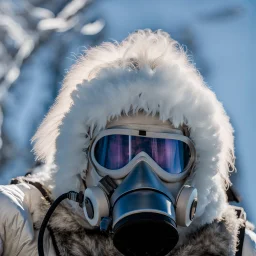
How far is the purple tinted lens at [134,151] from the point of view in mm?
2553

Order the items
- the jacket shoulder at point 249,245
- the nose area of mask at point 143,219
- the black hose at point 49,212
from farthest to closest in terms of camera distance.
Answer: the jacket shoulder at point 249,245 → the black hose at point 49,212 → the nose area of mask at point 143,219

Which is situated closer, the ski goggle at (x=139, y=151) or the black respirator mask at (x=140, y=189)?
the black respirator mask at (x=140, y=189)

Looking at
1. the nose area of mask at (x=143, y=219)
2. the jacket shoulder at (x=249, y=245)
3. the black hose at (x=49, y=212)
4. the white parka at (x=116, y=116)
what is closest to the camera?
the nose area of mask at (x=143, y=219)

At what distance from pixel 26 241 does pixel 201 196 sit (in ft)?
2.31

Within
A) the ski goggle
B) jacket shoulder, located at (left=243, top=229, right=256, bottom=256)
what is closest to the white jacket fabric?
the ski goggle

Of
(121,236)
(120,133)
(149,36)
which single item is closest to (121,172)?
(120,133)

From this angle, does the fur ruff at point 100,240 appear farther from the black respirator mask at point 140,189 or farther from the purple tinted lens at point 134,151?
the purple tinted lens at point 134,151

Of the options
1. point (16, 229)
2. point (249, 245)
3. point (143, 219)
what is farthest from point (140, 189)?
point (249, 245)

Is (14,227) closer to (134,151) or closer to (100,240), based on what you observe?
(100,240)

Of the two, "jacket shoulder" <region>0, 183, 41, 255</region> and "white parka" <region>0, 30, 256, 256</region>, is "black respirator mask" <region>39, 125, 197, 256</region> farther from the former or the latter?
"jacket shoulder" <region>0, 183, 41, 255</region>

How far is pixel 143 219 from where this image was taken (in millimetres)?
2240

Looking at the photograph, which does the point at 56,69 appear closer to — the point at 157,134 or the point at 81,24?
the point at 81,24

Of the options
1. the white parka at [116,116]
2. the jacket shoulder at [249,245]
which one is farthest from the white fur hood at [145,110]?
the jacket shoulder at [249,245]

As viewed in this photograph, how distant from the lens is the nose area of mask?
225 centimetres
